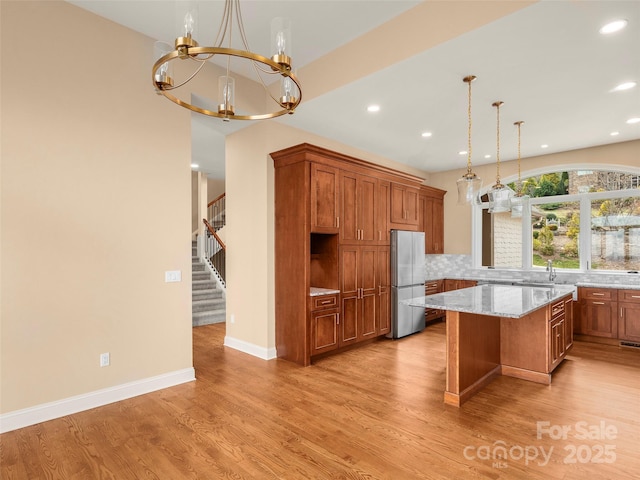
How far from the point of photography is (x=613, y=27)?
2.71 m

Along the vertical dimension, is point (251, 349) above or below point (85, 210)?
below

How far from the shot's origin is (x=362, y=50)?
358cm

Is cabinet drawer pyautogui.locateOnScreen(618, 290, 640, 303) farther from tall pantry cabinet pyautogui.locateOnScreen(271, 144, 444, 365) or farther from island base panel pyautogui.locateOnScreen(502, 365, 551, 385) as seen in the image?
tall pantry cabinet pyautogui.locateOnScreen(271, 144, 444, 365)

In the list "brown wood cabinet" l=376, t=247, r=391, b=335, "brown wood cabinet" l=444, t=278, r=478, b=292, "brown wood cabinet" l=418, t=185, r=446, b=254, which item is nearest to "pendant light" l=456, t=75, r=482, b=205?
"brown wood cabinet" l=376, t=247, r=391, b=335

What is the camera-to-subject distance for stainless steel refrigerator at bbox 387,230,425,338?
5547mm

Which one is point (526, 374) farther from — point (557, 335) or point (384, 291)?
point (384, 291)

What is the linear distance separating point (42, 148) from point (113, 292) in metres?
1.39

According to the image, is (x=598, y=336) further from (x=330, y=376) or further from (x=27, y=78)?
(x=27, y=78)

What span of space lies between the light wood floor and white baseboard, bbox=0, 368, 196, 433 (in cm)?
8

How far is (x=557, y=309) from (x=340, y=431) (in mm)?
2985

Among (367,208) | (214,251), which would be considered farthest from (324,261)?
(214,251)

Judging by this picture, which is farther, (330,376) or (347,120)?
(347,120)

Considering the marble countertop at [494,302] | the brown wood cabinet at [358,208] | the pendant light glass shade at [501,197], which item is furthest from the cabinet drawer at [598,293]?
the brown wood cabinet at [358,208]

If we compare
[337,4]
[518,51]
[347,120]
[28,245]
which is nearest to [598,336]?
[518,51]
